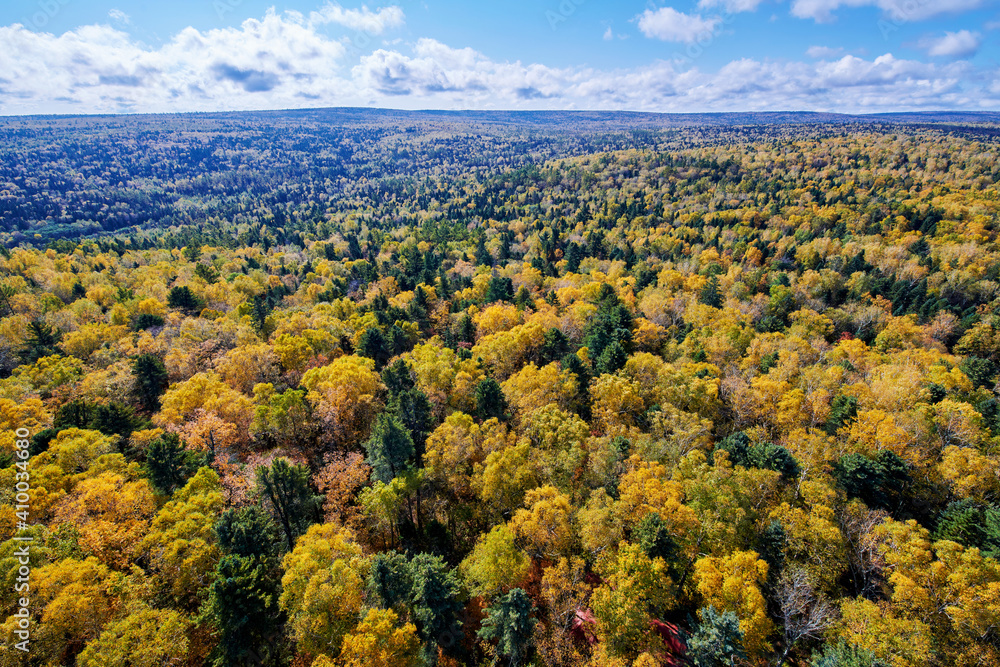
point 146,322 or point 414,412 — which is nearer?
point 414,412

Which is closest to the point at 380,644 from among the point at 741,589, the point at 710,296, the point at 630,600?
the point at 630,600

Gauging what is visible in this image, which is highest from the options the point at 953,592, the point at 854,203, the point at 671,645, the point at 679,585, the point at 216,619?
the point at 854,203

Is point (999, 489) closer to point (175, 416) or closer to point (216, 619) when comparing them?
point (216, 619)

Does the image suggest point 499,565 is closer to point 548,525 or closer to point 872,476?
point 548,525

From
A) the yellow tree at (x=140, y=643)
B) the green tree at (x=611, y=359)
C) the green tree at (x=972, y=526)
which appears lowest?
the yellow tree at (x=140, y=643)

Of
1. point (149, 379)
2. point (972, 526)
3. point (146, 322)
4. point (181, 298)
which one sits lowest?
point (149, 379)

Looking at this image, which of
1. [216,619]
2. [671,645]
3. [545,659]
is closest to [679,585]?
[671,645]

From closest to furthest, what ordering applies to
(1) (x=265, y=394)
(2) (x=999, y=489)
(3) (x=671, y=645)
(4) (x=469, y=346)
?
(3) (x=671, y=645), (2) (x=999, y=489), (1) (x=265, y=394), (4) (x=469, y=346)

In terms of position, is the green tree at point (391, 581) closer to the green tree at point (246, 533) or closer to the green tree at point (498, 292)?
the green tree at point (246, 533)

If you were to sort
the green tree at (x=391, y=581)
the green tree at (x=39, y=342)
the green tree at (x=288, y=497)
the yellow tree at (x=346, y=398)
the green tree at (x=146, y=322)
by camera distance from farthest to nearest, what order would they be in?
the green tree at (x=146, y=322) < the green tree at (x=39, y=342) < the yellow tree at (x=346, y=398) < the green tree at (x=288, y=497) < the green tree at (x=391, y=581)

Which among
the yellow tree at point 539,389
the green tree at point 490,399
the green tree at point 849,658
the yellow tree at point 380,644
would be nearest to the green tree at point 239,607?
the yellow tree at point 380,644

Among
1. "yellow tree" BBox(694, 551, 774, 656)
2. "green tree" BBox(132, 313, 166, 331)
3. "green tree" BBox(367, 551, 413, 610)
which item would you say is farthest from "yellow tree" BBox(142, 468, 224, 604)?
"green tree" BBox(132, 313, 166, 331)
